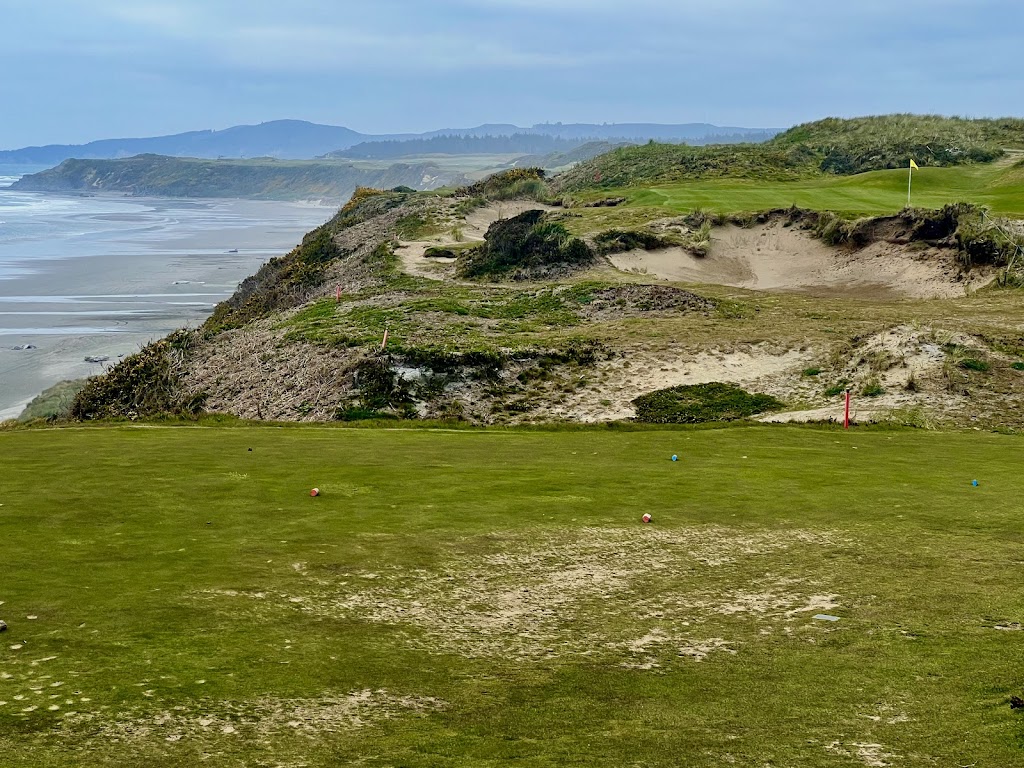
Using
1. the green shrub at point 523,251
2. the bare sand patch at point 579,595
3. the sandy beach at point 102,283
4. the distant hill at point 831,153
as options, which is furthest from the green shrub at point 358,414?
the distant hill at point 831,153

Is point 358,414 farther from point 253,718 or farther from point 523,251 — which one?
point 523,251

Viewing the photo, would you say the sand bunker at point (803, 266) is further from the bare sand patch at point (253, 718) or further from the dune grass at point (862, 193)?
the bare sand patch at point (253, 718)

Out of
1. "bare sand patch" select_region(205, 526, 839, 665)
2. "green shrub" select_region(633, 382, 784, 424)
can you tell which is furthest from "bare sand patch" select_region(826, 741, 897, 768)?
"green shrub" select_region(633, 382, 784, 424)

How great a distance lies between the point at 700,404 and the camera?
24.9 metres

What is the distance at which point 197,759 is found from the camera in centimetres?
646

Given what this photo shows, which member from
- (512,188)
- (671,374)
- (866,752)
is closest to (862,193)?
(512,188)

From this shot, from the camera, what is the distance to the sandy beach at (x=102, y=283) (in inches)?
1624

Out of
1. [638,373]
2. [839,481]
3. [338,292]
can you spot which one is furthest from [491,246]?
[839,481]

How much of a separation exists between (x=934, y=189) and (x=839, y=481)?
136ft

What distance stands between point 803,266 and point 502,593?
35.1 meters

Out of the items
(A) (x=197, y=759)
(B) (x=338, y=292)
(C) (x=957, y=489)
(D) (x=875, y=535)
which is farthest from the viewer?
(B) (x=338, y=292)

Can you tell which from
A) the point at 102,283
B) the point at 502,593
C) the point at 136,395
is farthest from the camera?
the point at 102,283

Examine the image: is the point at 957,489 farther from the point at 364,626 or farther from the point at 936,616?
the point at 364,626

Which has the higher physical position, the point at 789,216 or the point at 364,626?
the point at 789,216
